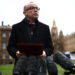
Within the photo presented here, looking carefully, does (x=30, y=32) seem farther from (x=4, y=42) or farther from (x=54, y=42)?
(x=54, y=42)

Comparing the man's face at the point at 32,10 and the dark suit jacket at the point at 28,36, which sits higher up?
the man's face at the point at 32,10

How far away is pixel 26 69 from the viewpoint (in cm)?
244

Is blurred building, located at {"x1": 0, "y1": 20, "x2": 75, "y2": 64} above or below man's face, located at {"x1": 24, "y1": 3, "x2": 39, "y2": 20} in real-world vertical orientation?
below

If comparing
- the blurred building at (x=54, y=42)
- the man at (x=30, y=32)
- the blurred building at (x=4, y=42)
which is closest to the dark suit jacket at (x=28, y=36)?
the man at (x=30, y=32)

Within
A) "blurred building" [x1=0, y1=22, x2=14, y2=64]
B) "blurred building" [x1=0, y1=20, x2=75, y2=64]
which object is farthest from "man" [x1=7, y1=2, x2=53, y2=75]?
"blurred building" [x1=0, y1=22, x2=14, y2=64]

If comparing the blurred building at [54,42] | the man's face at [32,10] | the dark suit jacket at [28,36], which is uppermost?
the man's face at [32,10]

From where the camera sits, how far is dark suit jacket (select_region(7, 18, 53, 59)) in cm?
265

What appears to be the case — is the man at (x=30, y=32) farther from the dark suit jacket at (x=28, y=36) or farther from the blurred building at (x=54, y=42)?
the blurred building at (x=54, y=42)

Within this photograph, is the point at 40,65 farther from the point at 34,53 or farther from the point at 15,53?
the point at 15,53

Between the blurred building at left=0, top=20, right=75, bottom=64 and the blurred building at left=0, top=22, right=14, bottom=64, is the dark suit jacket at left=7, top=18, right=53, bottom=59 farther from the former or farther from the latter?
the blurred building at left=0, top=22, right=14, bottom=64

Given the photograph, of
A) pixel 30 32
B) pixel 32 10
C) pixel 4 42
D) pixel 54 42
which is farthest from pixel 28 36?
pixel 54 42

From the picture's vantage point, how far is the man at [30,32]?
2666 mm

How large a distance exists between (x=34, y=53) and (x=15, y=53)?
0.21 meters

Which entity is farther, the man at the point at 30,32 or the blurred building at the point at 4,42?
the blurred building at the point at 4,42
